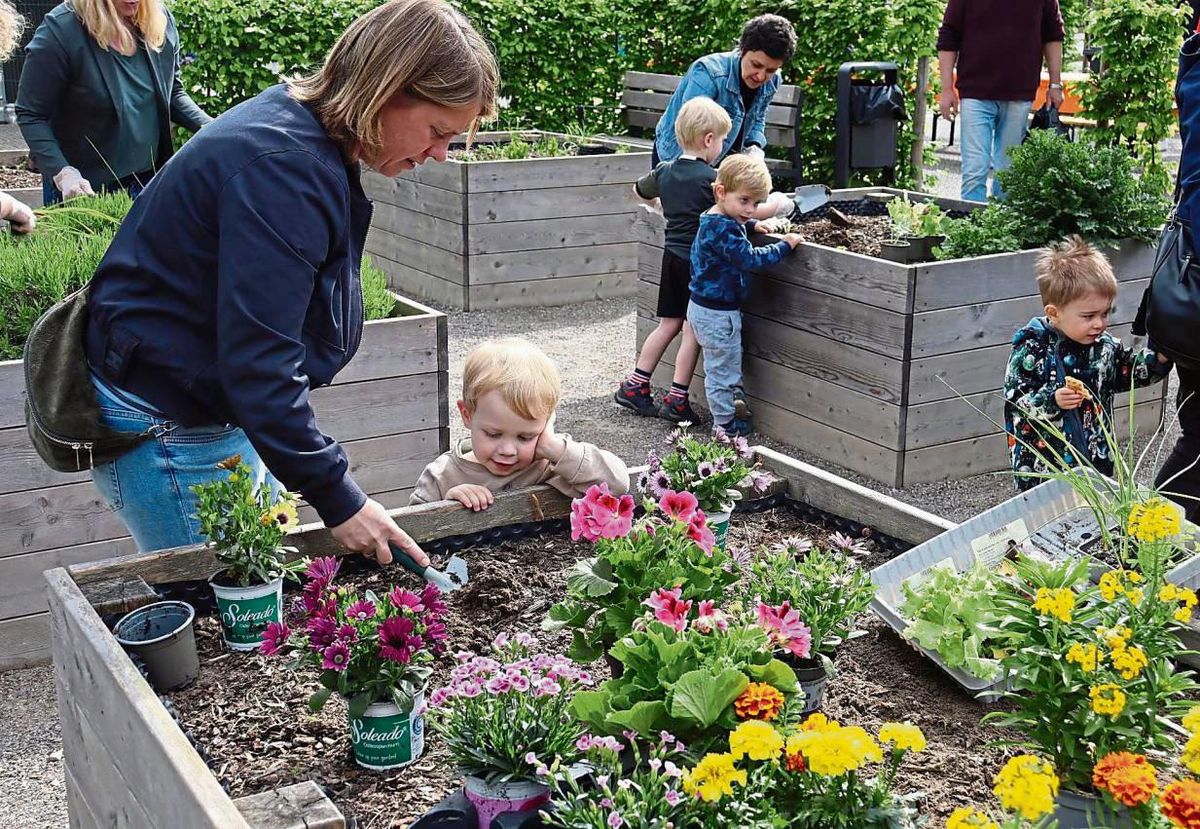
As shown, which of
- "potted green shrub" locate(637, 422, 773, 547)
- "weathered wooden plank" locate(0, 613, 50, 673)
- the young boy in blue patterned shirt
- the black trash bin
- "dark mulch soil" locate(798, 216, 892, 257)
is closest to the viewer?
"potted green shrub" locate(637, 422, 773, 547)

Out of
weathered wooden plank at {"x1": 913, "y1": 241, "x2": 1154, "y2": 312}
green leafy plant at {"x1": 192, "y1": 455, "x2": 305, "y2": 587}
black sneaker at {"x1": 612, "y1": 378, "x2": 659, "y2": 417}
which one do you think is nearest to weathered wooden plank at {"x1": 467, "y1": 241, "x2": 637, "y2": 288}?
black sneaker at {"x1": 612, "y1": 378, "x2": 659, "y2": 417}

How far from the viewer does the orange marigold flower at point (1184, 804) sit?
151cm

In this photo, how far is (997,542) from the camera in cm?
265

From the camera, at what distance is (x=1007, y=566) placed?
247cm

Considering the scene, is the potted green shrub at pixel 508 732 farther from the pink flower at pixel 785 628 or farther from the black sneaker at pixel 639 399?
the black sneaker at pixel 639 399

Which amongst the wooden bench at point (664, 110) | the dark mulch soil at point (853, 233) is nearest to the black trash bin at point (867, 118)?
the wooden bench at point (664, 110)

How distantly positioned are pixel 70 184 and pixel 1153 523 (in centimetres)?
392

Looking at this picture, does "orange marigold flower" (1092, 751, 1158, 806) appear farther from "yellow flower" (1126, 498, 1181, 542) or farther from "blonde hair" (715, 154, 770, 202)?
"blonde hair" (715, 154, 770, 202)

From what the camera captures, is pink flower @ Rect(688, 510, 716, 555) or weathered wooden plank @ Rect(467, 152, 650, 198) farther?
weathered wooden plank @ Rect(467, 152, 650, 198)

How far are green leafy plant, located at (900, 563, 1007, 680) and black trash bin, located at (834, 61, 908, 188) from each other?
647 cm

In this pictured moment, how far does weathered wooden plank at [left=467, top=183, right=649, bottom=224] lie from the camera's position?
25.0 feet

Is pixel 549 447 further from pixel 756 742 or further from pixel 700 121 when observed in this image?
pixel 700 121

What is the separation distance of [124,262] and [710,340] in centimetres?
352

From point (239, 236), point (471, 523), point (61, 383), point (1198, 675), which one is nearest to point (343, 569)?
point (471, 523)
